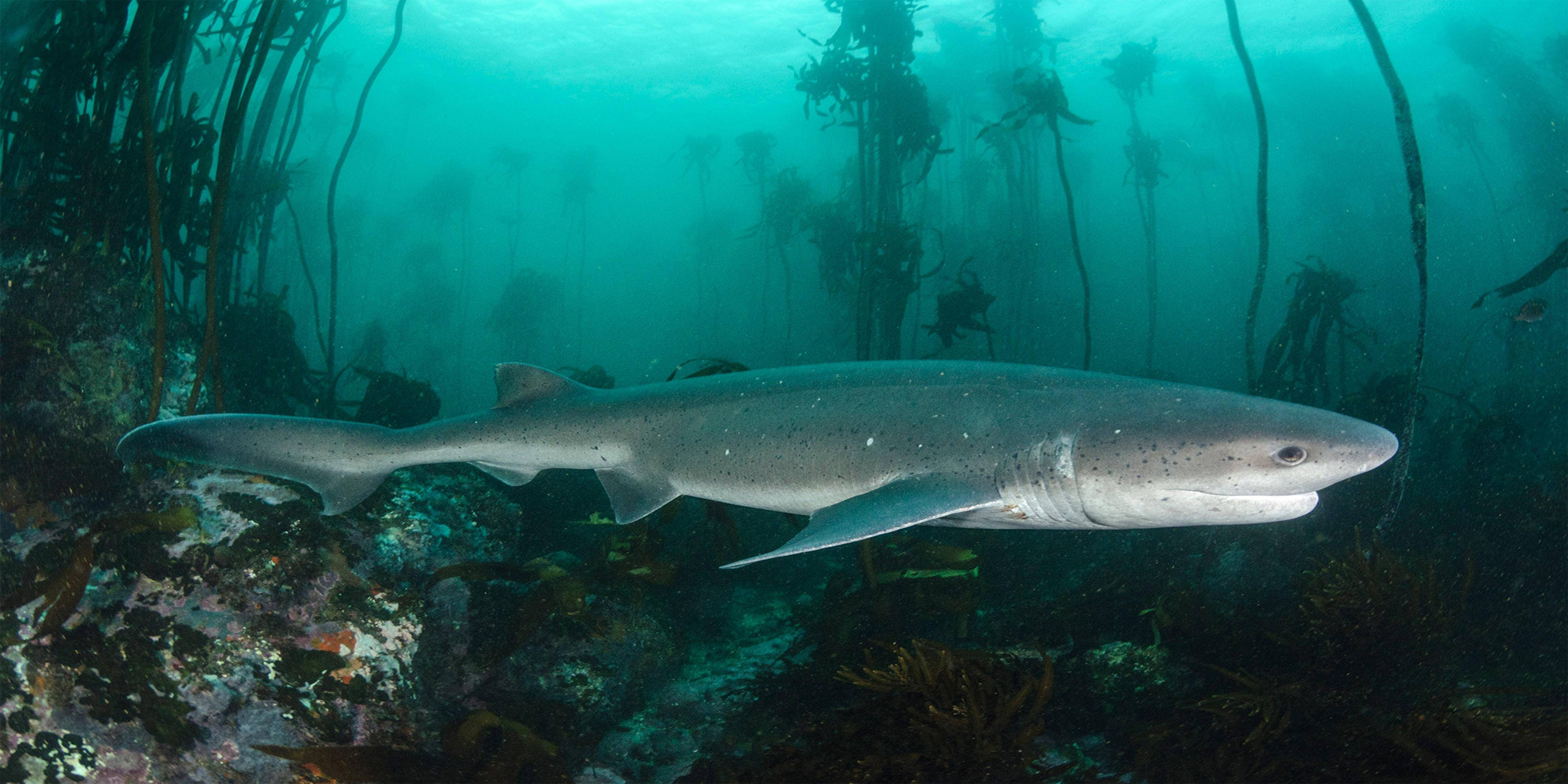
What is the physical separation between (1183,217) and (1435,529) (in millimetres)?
138150

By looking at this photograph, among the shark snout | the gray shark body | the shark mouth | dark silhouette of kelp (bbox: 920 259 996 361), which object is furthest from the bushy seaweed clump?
dark silhouette of kelp (bbox: 920 259 996 361)

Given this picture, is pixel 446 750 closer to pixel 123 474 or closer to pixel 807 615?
pixel 807 615

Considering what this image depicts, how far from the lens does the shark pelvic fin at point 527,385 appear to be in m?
3.86

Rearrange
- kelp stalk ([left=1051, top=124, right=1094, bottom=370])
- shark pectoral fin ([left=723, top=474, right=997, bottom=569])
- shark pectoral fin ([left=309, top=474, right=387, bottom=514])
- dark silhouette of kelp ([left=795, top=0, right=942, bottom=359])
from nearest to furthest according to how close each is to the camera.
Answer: shark pectoral fin ([left=723, top=474, right=997, bottom=569])
shark pectoral fin ([left=309, top=474, right=387, bottom=514])
kelp stalk ([left=1051, top=124, right=1094, bottom=370])
dark silhouette of kelp ([left=795, top=0, right=942, bottom=359])

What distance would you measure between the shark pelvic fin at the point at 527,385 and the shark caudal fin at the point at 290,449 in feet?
2.12

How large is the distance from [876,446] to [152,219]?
626 centimetres

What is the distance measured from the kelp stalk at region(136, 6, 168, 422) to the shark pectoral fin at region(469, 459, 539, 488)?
3.20 m

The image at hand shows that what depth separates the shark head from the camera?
2385mm

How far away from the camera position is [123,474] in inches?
162

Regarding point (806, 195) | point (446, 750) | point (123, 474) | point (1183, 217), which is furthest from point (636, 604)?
point (1183, 217)

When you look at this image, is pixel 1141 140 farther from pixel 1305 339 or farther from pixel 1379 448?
pixel 1379 448

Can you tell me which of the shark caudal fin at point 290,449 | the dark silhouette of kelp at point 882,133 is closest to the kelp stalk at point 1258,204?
the dark silhouette of kelp at point 882,133

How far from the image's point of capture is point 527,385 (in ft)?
12.8

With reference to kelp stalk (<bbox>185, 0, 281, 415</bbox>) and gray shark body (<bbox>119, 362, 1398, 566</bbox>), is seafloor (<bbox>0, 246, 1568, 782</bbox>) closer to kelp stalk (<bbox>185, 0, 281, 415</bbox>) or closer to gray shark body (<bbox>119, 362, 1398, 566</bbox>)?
kelp stalk (<bbox>185, 0, 281, 415</bbox>)
